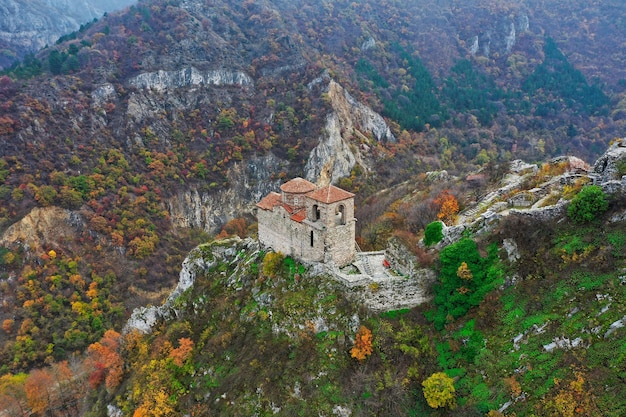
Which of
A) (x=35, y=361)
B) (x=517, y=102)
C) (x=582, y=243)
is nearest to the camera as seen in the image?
(x=582, y=243)

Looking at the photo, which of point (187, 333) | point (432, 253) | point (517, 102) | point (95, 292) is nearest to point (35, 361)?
point (95, 292)

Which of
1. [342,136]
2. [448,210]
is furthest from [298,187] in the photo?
[342,136]

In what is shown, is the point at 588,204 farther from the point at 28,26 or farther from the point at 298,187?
the point at 28,26

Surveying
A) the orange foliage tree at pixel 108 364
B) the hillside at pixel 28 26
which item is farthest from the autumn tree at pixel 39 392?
the hillside at pixel 28 26

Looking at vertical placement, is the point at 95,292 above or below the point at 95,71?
below

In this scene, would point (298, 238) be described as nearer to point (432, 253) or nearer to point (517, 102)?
point (432, 253)

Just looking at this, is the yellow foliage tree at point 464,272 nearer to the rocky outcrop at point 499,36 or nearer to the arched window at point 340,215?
the arched window at point 340,215
